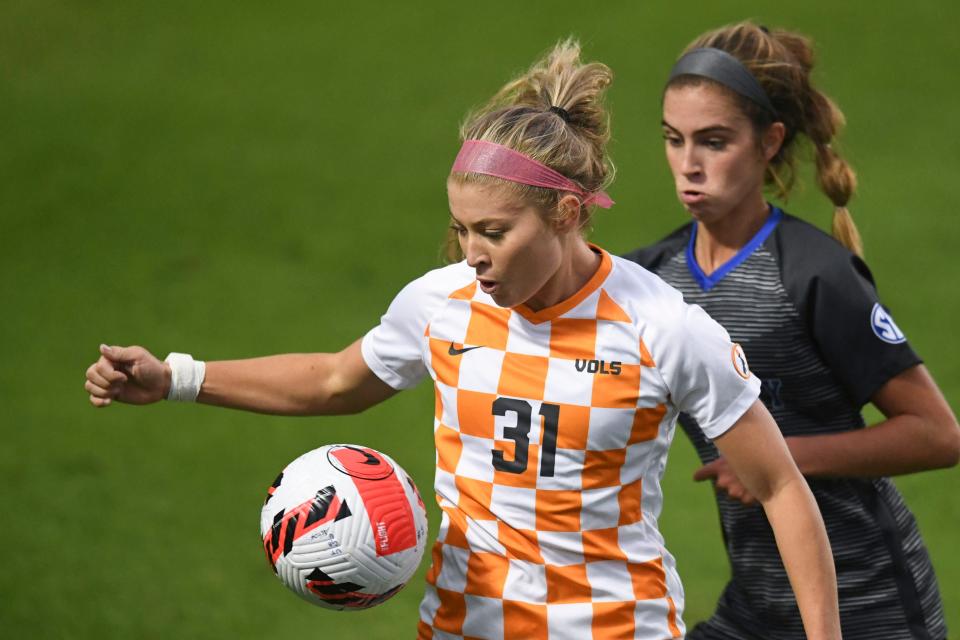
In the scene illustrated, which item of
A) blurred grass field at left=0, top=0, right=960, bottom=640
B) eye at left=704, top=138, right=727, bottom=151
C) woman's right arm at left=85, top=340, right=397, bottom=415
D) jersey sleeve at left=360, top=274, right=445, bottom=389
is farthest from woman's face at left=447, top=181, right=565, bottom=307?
blurred grass field at left=0, top=0, right=960, bottom=640

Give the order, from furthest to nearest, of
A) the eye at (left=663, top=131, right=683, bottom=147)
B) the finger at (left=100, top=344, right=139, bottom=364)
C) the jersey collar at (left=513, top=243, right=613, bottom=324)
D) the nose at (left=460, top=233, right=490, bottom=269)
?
the eye at (left=663, top=131, right=683, bottom=147) → the finger at (left=100, top=344, right=139, bottom=364) → the jersey collar at (left=513, top=243, right=613, bottom=324) → the nose at (left=460, top=233, right=490, bottom=269)

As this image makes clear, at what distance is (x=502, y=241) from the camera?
259cm

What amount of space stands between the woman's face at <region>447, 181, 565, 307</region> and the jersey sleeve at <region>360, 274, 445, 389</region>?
0.88ft

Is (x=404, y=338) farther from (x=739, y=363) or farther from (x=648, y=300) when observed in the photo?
(x=739, y=363)

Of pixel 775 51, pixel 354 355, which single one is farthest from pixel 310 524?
pixel 775 51

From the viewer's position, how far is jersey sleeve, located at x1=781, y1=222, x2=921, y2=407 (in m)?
3.04

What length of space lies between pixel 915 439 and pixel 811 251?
1.52ft

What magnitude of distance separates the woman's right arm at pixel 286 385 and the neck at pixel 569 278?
0.47 m

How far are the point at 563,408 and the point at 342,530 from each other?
0.47m

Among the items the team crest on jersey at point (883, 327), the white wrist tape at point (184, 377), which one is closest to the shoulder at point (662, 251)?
the team crest on jersey at point (883, 327)

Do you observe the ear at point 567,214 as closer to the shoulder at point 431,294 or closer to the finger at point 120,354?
the shoulder at point 431,294

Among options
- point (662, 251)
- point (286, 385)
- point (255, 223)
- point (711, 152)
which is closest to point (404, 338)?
point (286, 385)

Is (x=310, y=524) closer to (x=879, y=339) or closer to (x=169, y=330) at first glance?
(x=879, y=339)

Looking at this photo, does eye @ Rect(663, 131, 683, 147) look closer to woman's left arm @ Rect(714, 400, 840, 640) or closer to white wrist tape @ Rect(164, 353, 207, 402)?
woman's left arm @ Rect(714, 400, 840, 640)
